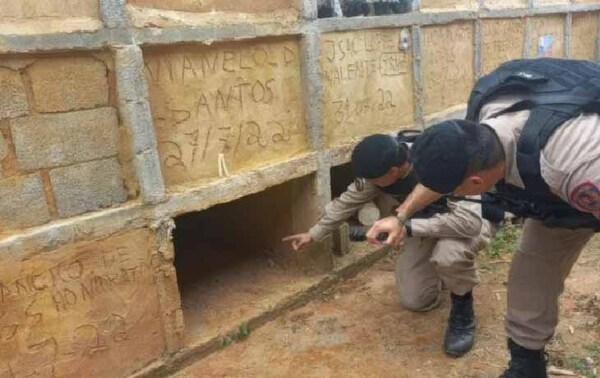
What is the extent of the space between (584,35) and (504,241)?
413 cm

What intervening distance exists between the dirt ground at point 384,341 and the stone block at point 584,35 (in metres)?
4.09

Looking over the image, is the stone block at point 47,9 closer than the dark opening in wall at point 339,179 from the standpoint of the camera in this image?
Yes

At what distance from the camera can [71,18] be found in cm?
236

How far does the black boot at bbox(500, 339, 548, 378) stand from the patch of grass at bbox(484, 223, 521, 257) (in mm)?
1621

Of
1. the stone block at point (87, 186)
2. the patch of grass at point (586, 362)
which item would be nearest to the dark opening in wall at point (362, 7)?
the stone block at point (87, 186)

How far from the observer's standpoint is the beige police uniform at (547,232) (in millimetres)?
1707

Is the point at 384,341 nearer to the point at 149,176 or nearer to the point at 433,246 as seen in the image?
the point at 433,246

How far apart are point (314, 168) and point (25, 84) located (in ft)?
6.01

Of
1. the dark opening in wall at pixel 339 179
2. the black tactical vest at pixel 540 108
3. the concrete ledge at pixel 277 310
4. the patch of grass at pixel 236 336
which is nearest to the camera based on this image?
the black tactical vest at pixel 540 108

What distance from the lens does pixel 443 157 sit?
6.00 ft

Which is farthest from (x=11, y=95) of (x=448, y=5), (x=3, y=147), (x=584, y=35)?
(x=584, y=35)

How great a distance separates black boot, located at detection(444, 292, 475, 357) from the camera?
2924mm

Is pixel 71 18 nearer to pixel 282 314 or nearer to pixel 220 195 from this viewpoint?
pixel 220 195

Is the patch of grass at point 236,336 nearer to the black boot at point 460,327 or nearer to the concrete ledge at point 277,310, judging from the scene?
the concrete ledge at point 277,310
